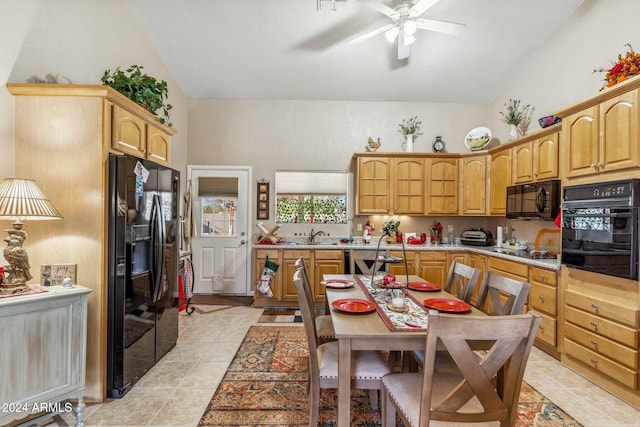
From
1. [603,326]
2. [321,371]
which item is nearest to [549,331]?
[603,326]

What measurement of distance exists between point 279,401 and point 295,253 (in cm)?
241

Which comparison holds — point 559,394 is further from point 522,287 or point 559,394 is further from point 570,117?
point 570,117

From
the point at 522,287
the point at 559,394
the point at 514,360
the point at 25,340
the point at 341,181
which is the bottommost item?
the point at 559,394

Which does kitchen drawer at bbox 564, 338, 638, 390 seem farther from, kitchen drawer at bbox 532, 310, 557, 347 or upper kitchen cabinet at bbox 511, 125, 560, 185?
upper kitchen cabinet at bbox 511, 125, 560, 185

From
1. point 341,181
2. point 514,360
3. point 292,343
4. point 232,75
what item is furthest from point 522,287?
point 232,75

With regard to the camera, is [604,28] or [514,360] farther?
[604,28]

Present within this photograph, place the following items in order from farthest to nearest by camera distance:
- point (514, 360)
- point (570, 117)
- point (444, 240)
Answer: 1. point (444, 240)
2. point (570, 117)
3. point (514, 360)

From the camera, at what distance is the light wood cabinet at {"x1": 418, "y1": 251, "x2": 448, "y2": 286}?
4.49 meters

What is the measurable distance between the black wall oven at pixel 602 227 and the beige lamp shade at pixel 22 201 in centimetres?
386

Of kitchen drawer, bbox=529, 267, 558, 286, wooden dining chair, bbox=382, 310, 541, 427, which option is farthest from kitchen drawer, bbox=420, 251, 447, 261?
wooden dining chair, bbox=382, 310, 541, 427

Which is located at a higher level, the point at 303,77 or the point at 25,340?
the point at 303,77

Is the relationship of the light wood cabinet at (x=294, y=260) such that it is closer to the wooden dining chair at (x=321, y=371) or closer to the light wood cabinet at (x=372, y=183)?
the light wood cabinet at (x=372, y=183)

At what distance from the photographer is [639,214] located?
2.21 meters

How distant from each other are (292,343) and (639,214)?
3.03 meters
